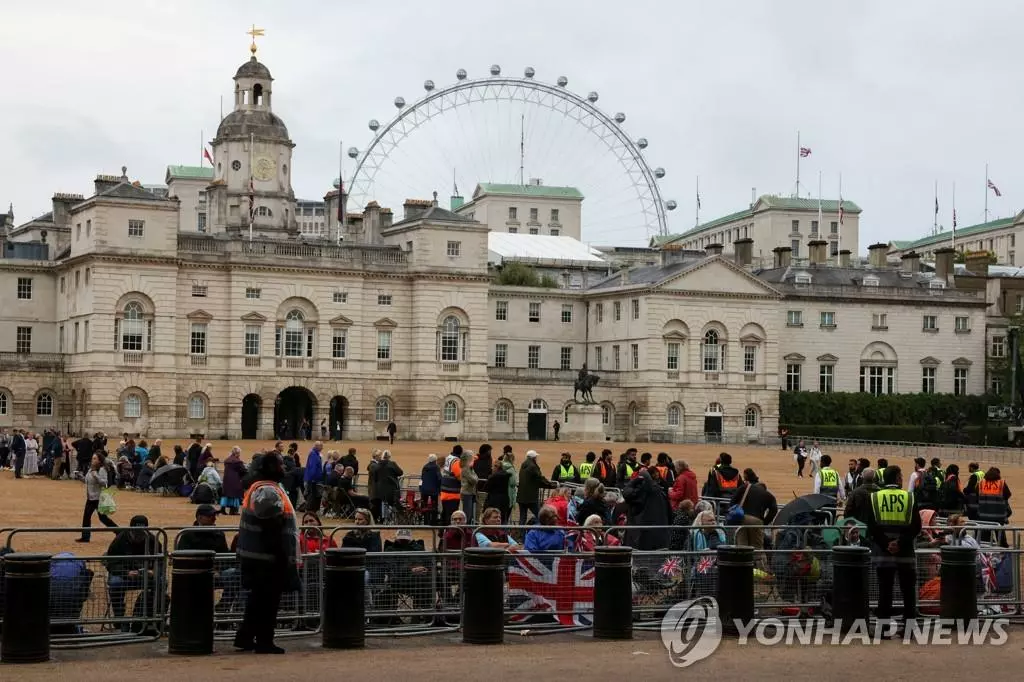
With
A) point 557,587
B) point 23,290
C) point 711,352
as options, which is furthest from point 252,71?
point 557,587

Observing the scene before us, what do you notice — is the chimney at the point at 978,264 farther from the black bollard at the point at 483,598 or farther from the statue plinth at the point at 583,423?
the black bollard at the point at 483,598

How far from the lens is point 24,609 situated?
1611cm

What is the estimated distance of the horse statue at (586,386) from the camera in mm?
82688

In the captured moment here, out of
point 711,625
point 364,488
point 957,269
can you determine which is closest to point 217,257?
point 364,488

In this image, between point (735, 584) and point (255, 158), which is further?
point (255, 158)

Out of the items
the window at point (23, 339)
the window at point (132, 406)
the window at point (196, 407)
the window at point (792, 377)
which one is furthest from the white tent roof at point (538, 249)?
the window at point (132, 406)

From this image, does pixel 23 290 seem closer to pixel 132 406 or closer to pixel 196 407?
pixel 132 406

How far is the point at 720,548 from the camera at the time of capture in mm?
18797

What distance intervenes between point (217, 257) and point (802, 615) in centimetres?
6380

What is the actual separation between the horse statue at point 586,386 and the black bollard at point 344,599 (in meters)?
65.2

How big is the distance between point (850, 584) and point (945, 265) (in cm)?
8638

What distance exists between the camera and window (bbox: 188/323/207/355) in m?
79.9

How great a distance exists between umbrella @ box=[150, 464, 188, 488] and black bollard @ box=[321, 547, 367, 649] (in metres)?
24.3

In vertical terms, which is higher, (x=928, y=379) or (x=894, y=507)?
(x=928, y=379)
